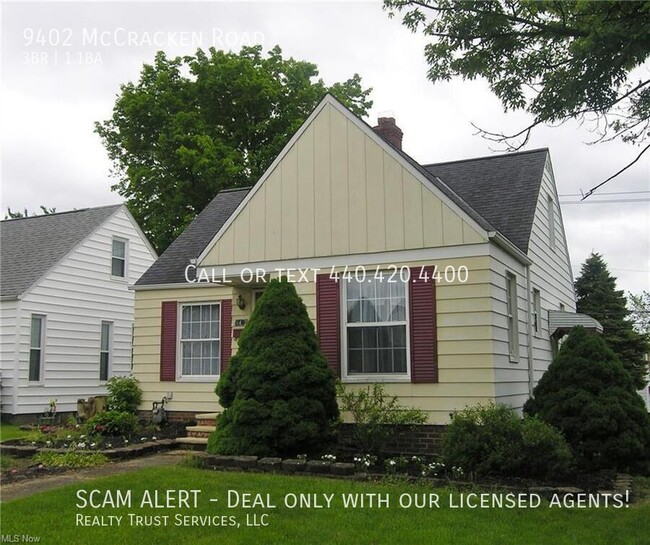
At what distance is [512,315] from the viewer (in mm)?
11797

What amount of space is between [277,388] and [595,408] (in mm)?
4620

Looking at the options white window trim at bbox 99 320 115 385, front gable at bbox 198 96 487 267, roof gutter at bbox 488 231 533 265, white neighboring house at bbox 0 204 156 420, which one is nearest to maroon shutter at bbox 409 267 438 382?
front gable at bbox 198 96 487 267

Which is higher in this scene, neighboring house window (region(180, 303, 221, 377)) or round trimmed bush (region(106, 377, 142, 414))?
neighboring house window (region(180, 303, 221, 377))

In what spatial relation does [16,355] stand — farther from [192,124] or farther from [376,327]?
[192,124]

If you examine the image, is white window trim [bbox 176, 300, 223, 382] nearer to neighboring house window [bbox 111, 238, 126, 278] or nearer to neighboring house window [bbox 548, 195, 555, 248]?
neighboring house window [bbox 111, 238, 126, 278]

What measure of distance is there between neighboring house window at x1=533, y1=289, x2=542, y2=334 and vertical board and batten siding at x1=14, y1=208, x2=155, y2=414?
13.0 metres

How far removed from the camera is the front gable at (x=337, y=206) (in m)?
10.6

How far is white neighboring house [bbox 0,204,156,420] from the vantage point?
17.2 metres

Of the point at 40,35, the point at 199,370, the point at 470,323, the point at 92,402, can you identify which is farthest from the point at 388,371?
the point at 40,35

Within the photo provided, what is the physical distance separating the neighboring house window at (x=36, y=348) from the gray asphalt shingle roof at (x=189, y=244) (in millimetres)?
4890

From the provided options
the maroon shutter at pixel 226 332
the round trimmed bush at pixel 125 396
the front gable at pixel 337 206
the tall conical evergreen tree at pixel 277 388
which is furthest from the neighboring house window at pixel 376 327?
the round trimmed bush at pixel 125 396

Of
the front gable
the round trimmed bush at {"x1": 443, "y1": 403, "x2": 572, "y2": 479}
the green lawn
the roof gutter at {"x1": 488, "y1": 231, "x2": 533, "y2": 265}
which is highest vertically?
the front gable

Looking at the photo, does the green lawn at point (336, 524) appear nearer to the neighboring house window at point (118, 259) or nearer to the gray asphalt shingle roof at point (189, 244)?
A: the gray asphalt shingle roof at point (189, 244)

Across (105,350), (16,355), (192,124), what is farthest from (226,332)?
(192,124)
